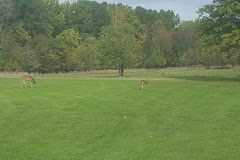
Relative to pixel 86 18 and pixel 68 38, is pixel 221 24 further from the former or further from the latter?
pixel 86 18

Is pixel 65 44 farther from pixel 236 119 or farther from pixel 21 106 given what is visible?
pixel 236 119

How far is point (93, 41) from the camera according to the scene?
107438 millimetres

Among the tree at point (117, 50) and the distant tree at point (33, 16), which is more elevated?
the distant tree at point (33, 16)

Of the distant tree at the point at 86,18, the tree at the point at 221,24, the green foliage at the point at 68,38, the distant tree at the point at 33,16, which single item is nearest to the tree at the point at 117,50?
the tree at the point at 221,24

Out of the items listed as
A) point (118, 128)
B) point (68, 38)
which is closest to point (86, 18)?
point (68, 38)

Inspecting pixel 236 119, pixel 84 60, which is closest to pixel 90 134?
pixel 236 119

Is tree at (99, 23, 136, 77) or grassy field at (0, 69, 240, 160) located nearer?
grassy field at (0, 69, 240, 160)

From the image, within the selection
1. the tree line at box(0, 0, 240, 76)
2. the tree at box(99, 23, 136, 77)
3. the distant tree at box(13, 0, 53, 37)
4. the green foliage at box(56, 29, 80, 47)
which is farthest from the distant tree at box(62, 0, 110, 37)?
the tree at box(99, 23, 136, 77)

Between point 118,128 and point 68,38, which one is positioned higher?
point 68,38

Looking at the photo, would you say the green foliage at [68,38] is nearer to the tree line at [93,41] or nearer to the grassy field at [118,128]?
the tree line at [93,41]

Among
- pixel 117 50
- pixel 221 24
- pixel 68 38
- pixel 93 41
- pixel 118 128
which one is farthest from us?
pixel 93 41

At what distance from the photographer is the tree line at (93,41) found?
70.4 m

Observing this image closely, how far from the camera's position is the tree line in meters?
70.4

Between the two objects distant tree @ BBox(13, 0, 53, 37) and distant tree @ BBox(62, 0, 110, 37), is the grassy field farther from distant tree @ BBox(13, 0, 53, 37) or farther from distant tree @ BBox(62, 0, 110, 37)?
distant tree @ BBox(62, 0, 110, 37)
